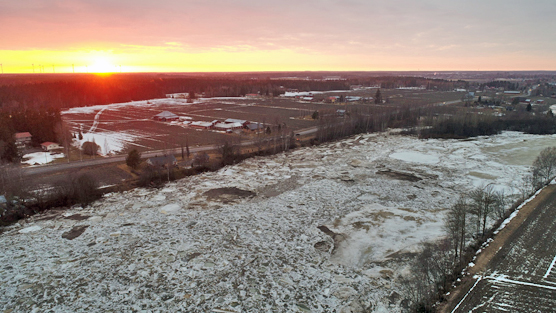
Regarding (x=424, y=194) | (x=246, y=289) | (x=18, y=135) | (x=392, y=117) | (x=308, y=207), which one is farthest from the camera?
(x=392, y=117)

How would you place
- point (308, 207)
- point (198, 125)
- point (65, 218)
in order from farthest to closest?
point (198, 125), point (308, 207), point (65, 218)

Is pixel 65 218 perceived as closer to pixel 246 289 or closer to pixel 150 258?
pixel 150 258

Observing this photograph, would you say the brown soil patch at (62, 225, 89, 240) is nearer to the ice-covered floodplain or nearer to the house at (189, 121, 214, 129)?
the ice-covered floodplain

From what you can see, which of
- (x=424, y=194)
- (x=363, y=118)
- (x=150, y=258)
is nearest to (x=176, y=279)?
(x=150, y=258)

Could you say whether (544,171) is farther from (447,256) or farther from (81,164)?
(81,164)

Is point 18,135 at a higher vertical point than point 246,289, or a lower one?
higher

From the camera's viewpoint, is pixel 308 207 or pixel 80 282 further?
pixel 308 207
